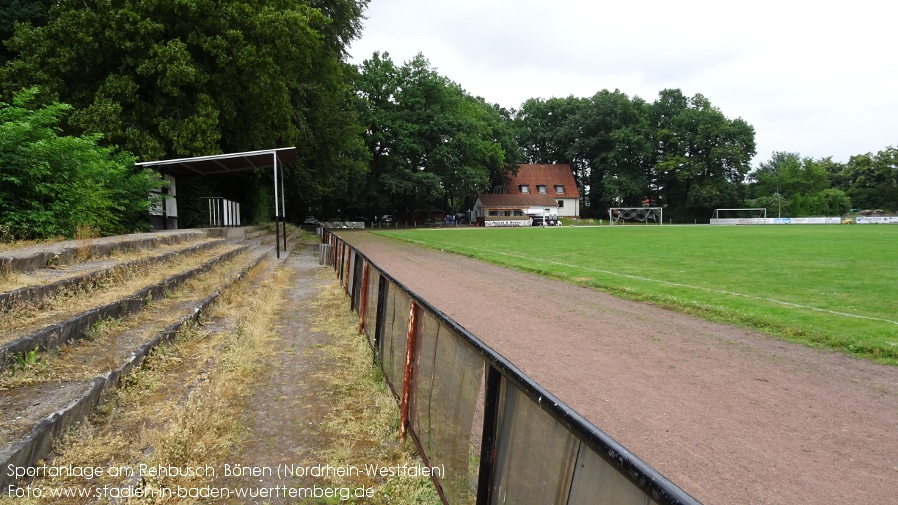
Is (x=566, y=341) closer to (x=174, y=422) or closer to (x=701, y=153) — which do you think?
(x=174, y=422)

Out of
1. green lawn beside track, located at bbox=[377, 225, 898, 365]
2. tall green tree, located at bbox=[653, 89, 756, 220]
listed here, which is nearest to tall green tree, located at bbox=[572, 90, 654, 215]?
tall green tree, located at bbox=[653, 89, 756, 220]

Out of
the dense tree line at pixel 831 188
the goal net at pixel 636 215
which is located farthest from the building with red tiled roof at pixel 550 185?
the dense tree line at pixel 831 188

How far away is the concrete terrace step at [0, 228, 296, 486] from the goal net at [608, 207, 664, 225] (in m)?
76.6

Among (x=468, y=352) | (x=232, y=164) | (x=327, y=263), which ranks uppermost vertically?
(x=232, y=164)

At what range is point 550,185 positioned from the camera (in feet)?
283

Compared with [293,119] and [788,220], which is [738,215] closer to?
[788,220]

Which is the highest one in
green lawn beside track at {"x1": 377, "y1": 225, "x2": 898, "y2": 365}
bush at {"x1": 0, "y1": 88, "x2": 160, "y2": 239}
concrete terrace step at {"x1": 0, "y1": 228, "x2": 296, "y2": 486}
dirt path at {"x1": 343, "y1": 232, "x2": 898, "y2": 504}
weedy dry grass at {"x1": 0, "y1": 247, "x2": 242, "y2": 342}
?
bush at {"x1": 0, "y1": 88, "x2": 160, "y2": 239}

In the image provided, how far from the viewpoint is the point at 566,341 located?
7.21m

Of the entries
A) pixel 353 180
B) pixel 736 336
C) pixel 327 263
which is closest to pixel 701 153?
pixel 353 180

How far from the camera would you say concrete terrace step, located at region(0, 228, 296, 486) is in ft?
10.0

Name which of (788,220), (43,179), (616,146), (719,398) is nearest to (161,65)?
(43,179)

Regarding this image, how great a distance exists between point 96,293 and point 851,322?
1051 cm

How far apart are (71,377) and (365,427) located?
2235mm

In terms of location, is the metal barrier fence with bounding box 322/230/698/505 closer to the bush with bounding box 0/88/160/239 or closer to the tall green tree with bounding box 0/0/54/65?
the bush with bounding box 0/88/160/239
